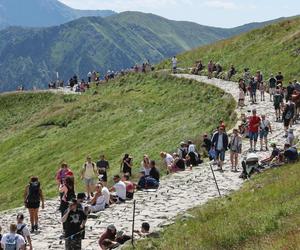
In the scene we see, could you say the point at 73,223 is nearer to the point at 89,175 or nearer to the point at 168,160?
the point at 89,175

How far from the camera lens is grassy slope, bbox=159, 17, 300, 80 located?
58594mm

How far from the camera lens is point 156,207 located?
72.4ft

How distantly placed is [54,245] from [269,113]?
23.5 metres

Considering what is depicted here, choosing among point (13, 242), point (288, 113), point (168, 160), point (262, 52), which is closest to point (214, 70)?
point (262, 52)

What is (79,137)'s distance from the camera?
54.5 m

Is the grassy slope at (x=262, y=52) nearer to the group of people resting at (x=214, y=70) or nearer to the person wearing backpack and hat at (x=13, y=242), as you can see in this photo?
the group of people resting at (x=214, y=70)

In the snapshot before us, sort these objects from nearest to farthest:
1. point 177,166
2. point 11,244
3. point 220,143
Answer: point 11,244 < point 220,143 < point 177,166

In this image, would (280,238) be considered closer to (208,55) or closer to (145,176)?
(145,176)

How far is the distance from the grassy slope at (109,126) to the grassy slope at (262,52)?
22.1ft

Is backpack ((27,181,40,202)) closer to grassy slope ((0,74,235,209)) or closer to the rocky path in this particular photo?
the rocky path

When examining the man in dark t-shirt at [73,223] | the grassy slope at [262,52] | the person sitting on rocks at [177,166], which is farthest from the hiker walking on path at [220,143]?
the grassy slope at [262,52]

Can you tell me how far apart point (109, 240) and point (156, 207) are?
474 centimetres

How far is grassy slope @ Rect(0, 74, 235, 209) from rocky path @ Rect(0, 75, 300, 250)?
34.9 ft

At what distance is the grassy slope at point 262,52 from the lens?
192 feet
